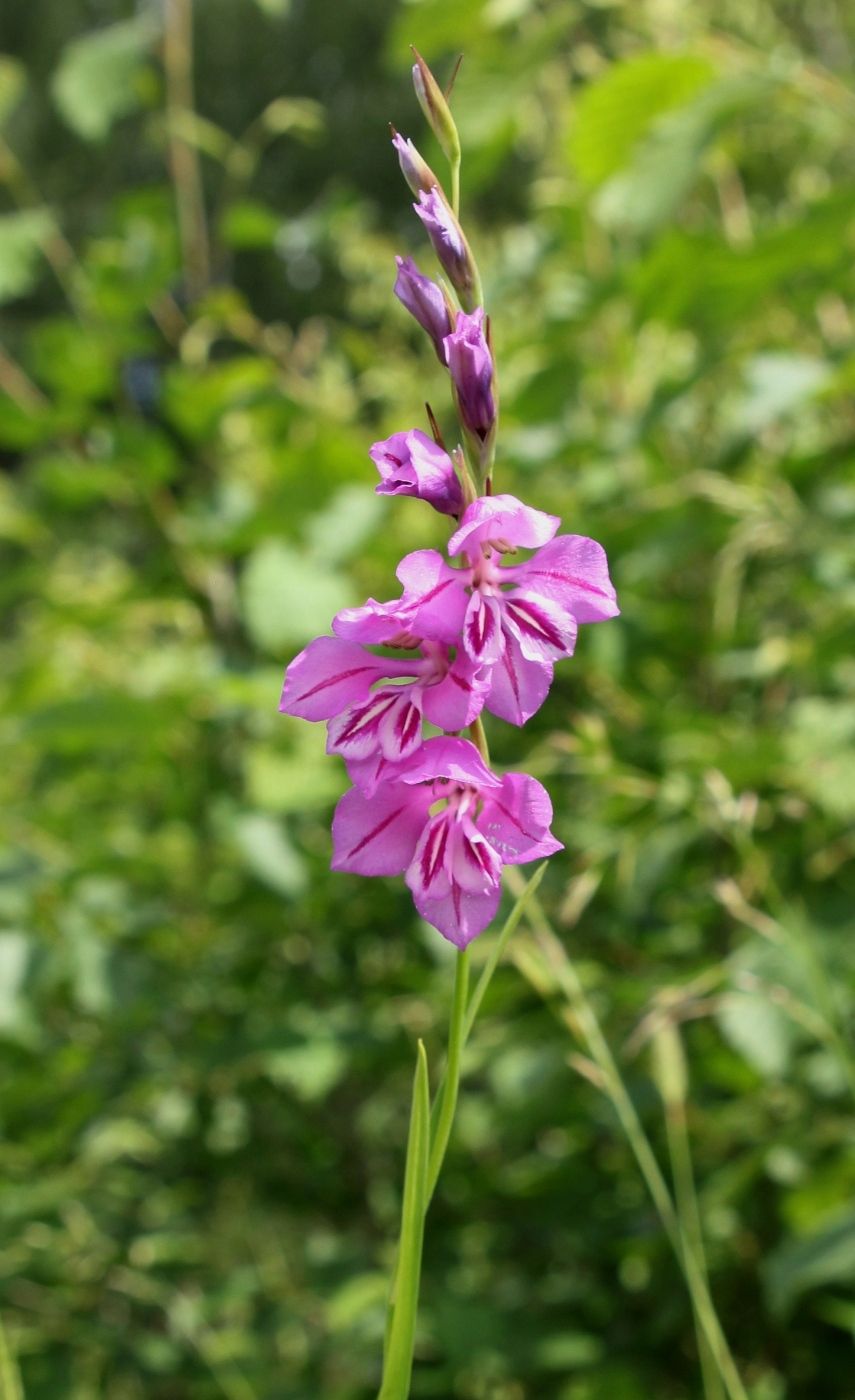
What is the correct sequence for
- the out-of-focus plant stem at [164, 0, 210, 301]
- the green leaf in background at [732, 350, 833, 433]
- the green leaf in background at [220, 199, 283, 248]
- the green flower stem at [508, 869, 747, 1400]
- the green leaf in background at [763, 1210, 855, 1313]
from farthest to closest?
the out-of-focus plant stem at [164, 0, 210, 301] < the green leaf in background at [220, 199, 283, 248] < the green leaf in background at [732, 350, 833, 433] < the green leaf in background at [763, 1210, 855, 1313] < the green flower stem at [508, 869, 747, 1400]

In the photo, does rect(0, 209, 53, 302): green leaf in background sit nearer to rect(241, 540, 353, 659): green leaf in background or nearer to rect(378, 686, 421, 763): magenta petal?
rect(241, 540, 353, 659): green leaf in background

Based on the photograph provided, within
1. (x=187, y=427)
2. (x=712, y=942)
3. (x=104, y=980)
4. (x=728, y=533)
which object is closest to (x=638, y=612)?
(x=728, y=533)

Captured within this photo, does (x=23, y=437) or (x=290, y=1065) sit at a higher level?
(x=23, y=437)

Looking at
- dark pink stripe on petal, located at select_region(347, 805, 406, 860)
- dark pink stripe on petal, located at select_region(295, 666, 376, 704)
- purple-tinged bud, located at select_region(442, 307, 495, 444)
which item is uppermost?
purple-tinged bud, located at select_region(442, 307, 495, 444)

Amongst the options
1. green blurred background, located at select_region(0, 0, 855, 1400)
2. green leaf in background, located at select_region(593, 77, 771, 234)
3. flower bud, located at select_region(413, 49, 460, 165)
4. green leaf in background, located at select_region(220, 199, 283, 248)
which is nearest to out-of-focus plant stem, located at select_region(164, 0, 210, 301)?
green blurred background, located at select_region(0, 0, 855, 1400)

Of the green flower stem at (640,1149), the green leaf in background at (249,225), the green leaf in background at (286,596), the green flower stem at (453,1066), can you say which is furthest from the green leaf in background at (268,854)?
the green flower stem at (453,1066)

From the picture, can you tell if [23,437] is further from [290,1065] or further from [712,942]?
[712,942]

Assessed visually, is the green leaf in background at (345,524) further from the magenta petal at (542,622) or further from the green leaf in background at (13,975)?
the magenta petal at (542,622)
